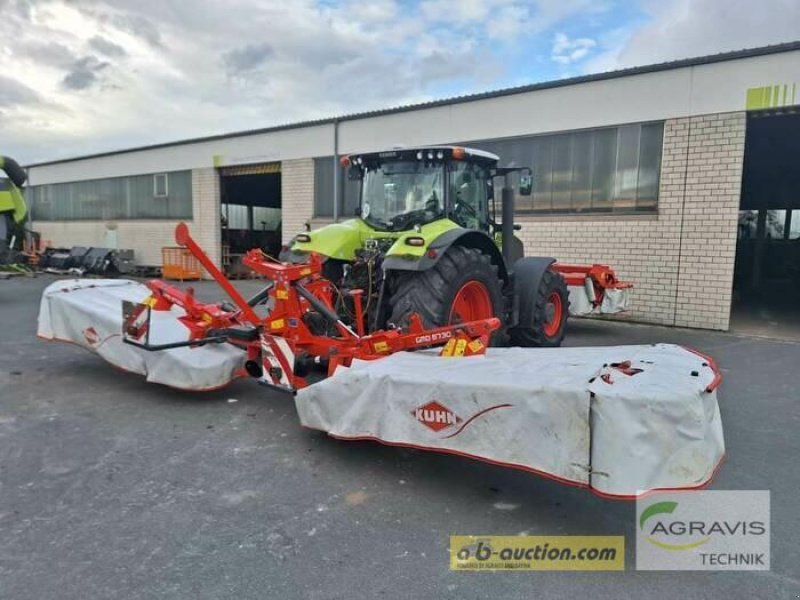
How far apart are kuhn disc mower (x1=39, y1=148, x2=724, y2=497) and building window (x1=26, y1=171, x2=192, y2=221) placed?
12.9 m

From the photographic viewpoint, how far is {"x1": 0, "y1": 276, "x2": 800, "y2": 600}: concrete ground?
2.39 metres

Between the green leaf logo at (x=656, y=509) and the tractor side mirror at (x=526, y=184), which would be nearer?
the green leaf logo at (x=656, y=509)

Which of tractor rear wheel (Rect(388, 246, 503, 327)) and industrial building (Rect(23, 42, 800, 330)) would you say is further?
industrial building (Rect(23, 42, 800, 330))

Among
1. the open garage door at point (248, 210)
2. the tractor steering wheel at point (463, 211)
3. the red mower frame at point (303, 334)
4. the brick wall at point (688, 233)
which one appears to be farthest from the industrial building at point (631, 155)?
the red mower frame at point (303, 334)

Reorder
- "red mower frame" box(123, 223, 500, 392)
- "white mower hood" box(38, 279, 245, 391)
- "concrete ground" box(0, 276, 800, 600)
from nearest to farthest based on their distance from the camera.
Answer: "concrete ground" box(0, 276, 800, 600), "red mower frame" box(123, 223, 500, 392), "white mower hood" box(38, 279, 245, 391)

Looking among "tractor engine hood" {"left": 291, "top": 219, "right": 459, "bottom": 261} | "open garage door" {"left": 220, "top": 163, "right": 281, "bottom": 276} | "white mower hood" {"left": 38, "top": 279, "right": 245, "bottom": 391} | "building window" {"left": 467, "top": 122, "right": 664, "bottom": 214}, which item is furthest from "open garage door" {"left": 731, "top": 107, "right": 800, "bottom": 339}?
"open garage door" {"left": 220, "top": 163, "right": 281, "bottom": 276}

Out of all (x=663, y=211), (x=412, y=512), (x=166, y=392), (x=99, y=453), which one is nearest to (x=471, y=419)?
(x=412, y=512)

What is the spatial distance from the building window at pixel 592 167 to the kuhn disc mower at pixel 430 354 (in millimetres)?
3808

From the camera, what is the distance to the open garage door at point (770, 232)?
10.2 meters

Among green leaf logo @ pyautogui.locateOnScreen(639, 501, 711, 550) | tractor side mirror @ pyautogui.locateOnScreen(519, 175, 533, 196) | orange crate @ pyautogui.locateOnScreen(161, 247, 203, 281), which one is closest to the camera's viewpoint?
green leaf logo @ pyautogui.locateOnScreen(639, 501, 711, 550)

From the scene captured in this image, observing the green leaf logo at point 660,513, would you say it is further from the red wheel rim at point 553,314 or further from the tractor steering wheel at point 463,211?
the red wheel rim at point 553,314

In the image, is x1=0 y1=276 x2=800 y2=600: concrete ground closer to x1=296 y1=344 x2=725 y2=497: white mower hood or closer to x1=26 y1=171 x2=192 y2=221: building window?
x1=296 y1=344 x2=725 y2=497: white mower hood

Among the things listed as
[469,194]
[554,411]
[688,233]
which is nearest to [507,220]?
[469,194]
